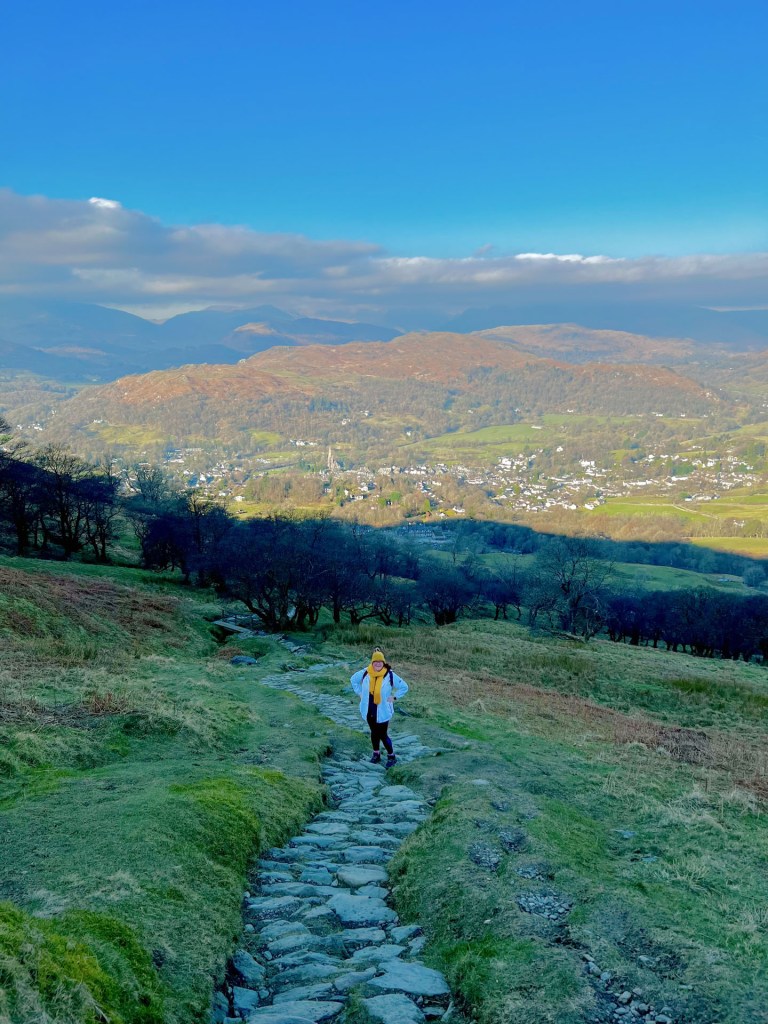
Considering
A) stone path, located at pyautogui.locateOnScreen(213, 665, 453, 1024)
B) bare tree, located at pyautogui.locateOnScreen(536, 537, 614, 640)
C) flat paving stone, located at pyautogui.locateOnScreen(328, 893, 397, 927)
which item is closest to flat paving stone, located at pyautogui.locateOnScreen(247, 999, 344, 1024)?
stone path, located at pyautogui.locateOnScreen(213, 665, 453, 1024)

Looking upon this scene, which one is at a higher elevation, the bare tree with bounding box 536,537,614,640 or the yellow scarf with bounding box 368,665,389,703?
the yellow scarf with bounding box 368,665,389,703

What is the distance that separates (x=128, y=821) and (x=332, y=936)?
121 inches

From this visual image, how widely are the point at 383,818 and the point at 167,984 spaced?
20.0 feet

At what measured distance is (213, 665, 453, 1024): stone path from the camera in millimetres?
6020

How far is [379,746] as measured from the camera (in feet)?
51.0

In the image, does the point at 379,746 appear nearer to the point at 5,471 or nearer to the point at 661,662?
the point at 661,662

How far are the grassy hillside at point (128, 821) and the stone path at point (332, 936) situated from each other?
1.22 feet

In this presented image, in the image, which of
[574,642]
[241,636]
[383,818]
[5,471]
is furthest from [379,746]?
[5,471]

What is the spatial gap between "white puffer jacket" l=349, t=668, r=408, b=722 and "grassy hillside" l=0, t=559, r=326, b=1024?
1.60 meters

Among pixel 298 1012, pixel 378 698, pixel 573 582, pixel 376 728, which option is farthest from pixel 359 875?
pixel 573 582

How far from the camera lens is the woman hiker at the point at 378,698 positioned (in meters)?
15.2

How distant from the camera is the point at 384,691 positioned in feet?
50.8

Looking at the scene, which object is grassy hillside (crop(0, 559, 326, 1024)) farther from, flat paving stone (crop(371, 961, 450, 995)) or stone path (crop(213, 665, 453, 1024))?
flat paving stone (crop(371, 961, 450, 995))

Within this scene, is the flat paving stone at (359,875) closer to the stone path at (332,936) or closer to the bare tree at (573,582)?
the stone path at (332,936)
